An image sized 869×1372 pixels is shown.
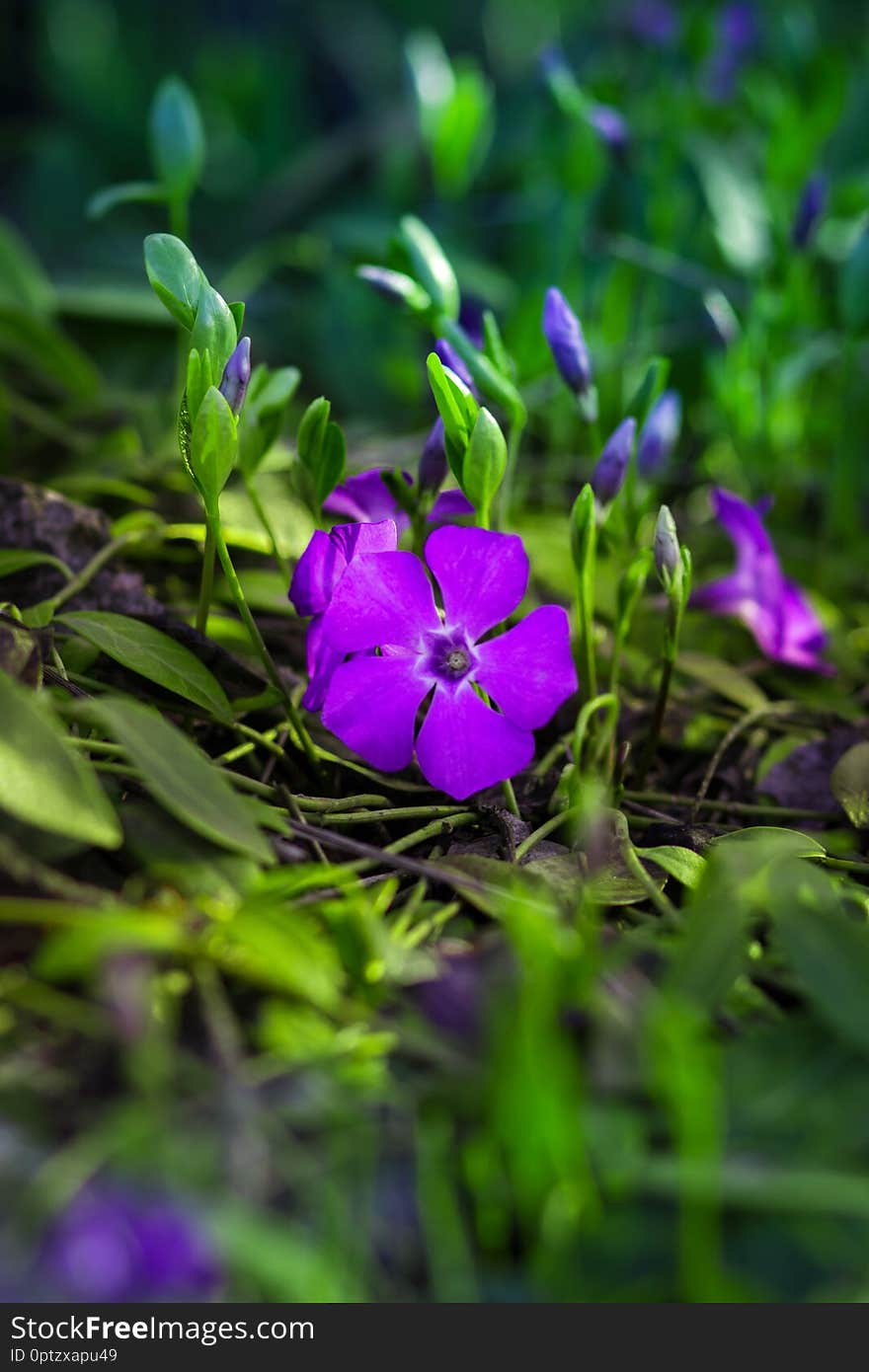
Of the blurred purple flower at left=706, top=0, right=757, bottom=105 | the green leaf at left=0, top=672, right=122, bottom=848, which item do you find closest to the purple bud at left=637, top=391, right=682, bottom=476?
the green leaf at left=0, top=672, right=122, bottom=848

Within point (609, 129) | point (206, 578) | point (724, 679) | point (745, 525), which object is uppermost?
point (609, 129)

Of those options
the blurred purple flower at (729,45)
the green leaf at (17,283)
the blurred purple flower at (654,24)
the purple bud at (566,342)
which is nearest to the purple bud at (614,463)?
the purple bud at (566,342)

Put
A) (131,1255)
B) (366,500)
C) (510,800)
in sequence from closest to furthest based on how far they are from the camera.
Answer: (131,1255)
(510,800)
(366,500)

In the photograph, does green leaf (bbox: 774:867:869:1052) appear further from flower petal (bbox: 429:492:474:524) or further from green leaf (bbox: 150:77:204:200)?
green leaf (bbox: 150:77:204:200)

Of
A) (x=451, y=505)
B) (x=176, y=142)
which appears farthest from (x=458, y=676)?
(x=176, y=142)

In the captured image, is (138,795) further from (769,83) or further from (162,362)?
(769,83)

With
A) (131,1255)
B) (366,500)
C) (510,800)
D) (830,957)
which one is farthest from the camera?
(366,500)

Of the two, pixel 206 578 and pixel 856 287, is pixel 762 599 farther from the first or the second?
pixel 206 578
